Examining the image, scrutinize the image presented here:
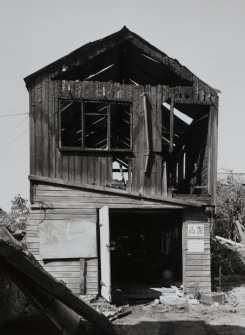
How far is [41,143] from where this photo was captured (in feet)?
40.1

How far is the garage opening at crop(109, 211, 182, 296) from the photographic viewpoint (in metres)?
15.2

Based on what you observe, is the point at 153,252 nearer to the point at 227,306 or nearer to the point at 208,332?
the point at 227,306

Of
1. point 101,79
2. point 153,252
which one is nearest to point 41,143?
A: point 101,79

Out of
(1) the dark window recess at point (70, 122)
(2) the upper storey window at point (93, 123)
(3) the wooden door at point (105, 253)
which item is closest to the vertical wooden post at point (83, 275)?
(3) the wooden door at point (105, 253)

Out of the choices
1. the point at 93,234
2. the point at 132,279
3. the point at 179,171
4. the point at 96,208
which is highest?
the point at 179,171

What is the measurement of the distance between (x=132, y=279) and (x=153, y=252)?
1890mm

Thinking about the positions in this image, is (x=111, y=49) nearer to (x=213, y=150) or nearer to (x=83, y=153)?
(x=83, y=153)

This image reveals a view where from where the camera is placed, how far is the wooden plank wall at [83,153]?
481 inches

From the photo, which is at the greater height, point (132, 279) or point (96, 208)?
point (96, 208)

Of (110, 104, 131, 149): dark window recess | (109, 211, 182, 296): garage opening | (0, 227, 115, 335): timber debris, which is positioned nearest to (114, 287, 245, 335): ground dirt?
(109, 211, 182, 296): garage opening

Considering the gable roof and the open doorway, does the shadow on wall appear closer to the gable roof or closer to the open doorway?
the open doorway

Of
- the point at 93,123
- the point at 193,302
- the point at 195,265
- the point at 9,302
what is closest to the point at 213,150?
the point at 195,265

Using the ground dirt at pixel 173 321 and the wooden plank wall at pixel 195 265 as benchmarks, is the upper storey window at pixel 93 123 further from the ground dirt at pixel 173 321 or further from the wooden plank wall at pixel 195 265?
the ground dirt at pixel 173 321

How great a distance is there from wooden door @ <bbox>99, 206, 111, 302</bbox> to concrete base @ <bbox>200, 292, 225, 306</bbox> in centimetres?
320
